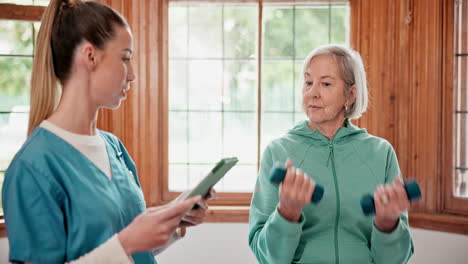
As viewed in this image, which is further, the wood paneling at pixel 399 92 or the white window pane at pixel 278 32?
the white window pane at pixel 278 32

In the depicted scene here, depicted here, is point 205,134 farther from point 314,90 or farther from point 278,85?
point 314,90

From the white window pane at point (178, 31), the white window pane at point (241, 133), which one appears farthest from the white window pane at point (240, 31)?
the white window pane at point (241, 133)

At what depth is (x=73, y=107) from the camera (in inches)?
47.4

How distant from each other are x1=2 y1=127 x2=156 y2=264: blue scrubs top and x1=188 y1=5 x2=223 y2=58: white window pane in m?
2.03

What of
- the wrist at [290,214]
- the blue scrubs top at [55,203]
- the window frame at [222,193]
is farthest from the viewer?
the window frame at [222,193]

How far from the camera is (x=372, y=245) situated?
1587 mm

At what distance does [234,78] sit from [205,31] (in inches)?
14.1

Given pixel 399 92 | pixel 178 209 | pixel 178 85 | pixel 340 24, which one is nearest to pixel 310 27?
pixel 340 24

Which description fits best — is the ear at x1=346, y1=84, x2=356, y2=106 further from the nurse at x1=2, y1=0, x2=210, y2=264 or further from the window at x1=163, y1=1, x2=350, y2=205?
the window at x1=163, y1=1, x2=350, y2=205

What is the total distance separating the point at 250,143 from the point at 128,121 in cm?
80

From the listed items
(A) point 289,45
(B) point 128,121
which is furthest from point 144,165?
(A) point 289,45

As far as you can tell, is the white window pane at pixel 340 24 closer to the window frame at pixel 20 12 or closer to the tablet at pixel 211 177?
the window frame at pixel 20 12

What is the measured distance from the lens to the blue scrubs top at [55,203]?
1054 millimetres

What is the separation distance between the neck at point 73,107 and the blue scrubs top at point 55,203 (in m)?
0.05
